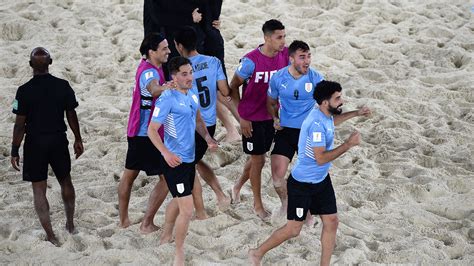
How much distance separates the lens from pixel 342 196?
24.6ft

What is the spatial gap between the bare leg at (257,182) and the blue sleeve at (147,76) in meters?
1.19

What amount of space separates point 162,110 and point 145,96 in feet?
2.10

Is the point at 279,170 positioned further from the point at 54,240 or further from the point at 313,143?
the point at 54,240

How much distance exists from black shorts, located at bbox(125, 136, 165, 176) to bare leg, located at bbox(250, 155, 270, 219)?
0.87 metres

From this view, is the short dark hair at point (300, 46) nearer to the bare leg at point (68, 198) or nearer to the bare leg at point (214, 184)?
the bare leg at point (214, 184)

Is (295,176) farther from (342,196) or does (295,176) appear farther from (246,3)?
(246,3)

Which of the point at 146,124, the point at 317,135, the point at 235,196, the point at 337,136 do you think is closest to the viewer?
the point at 317,135

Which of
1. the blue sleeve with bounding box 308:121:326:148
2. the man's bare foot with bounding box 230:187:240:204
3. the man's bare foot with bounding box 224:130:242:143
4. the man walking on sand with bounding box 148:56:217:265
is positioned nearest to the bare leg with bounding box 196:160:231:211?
the man's bare foot with bounding box 230:187:240:204

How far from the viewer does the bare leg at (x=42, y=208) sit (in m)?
6.60

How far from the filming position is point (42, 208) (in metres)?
6.60

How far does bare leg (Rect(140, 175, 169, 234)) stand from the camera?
6.76 m

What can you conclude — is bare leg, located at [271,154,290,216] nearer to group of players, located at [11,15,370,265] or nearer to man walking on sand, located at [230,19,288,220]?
group of players, located at [11,15,370,265]

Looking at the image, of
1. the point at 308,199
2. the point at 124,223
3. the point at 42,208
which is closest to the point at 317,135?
the point at 308,199

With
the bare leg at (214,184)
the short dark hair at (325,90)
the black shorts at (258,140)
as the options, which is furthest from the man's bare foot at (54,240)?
the short dark hair at (325,90)
